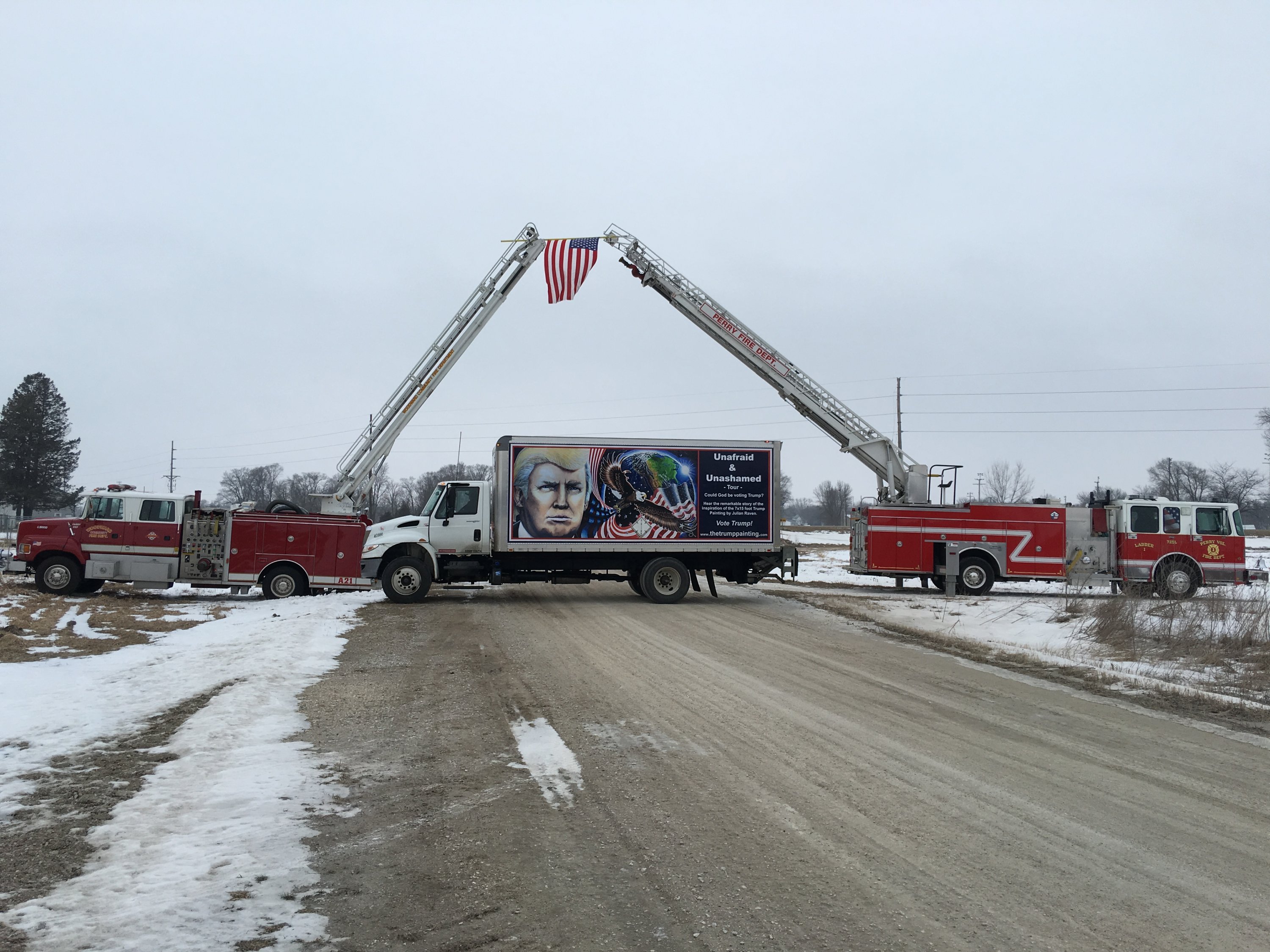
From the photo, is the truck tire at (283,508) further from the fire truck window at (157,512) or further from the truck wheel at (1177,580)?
the truck wheel at (1177,580)

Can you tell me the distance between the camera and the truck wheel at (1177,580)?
2216 centimetres

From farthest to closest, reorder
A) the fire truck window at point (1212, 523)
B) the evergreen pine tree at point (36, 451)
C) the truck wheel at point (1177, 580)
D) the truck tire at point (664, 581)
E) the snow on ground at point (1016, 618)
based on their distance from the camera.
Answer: the evergreen pine tree at point (36, 451)
the fire truck window at point (1212, 523)
the truck wheel at point (1177, 580)
the truck tire at point (664, 581)
the snow on ground at point (1016, 618)

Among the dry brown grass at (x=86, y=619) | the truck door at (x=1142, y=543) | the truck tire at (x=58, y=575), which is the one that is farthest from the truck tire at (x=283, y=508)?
the truck door at (x=1142, y=543)

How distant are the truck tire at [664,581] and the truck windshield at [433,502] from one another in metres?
4.77

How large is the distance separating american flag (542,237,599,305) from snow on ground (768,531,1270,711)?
11.4 m

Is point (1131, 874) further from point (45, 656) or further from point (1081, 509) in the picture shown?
point (1081, 509)

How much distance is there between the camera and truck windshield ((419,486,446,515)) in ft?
63.4

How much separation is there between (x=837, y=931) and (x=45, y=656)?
10.9 m

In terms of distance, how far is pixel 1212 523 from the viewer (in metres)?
23.1

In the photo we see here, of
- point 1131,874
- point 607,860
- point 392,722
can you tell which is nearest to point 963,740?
point 1131,874

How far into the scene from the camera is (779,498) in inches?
788

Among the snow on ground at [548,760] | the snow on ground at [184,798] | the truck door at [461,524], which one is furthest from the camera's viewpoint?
the truck door at [461,524]

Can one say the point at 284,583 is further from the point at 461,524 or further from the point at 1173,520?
the point at 1173,520

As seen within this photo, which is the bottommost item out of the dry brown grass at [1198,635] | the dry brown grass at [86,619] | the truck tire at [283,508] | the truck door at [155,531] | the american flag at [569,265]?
the dry brown grass at [86,619]
